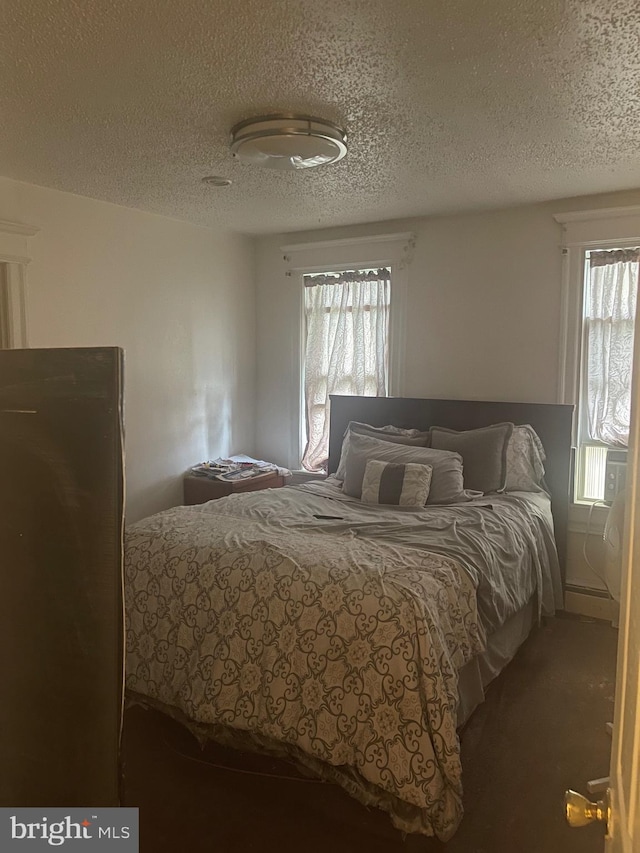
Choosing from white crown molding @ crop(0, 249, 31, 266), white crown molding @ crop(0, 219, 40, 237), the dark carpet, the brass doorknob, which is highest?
white crown molding @ crop(0, 219, 40, 237)

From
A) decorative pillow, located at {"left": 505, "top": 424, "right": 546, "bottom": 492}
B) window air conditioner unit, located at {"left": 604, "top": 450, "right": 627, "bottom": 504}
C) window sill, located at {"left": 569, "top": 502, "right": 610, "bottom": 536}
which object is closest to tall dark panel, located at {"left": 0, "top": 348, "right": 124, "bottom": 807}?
decorative pillow, located at {"left": 505, "top": 424, "right": 546, "bottom": 492}

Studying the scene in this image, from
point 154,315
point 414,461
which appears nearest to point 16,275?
point 154,315

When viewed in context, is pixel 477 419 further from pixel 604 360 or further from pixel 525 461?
pixel 604 360

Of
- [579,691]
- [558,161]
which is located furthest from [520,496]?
[558,161]

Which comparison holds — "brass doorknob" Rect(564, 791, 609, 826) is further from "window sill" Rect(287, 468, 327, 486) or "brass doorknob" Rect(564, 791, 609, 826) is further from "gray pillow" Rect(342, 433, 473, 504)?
"window sill" Rect(287, 468, 327, 486)

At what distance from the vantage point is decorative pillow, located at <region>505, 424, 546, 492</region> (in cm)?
360

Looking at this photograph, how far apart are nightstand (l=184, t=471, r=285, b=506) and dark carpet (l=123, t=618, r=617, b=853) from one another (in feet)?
5.75

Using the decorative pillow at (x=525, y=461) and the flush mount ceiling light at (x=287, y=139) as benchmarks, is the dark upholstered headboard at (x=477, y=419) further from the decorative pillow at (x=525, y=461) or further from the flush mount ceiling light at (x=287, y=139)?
the flush mount ceiling light at (x=287, y=139)

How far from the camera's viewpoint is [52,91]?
7.25 ft

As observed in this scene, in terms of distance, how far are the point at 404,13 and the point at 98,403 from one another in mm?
1518

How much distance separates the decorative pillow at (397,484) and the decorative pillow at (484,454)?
12.7 inches

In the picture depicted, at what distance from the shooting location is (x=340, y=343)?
4.62 metres

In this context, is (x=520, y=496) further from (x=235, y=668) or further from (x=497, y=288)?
(x=235, y=668)

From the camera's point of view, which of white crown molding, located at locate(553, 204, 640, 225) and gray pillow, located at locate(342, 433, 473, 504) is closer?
gray pillow, located at locate(342, 433, 473, 504)
